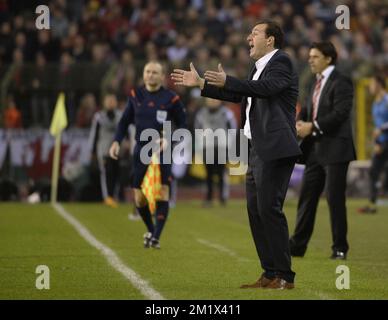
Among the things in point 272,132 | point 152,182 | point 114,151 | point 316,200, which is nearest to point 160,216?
point 152,182

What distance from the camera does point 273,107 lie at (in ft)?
29.8

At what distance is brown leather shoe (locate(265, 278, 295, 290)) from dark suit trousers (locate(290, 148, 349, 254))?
2.92 m

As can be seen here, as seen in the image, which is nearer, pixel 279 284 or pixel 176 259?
pixel 279 284

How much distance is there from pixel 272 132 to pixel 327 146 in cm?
305

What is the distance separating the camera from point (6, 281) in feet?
31.5

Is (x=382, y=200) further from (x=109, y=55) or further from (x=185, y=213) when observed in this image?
(x=109, y=55)

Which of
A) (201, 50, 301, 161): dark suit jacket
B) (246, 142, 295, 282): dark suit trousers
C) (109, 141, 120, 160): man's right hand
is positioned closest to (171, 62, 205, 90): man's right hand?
(201, 50, 301, 161): dark suit jacket

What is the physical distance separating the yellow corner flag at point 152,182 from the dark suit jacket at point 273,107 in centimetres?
402

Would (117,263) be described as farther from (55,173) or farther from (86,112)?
(86,112)

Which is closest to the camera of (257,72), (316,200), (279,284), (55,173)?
(279,284)

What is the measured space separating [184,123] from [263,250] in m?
4.37

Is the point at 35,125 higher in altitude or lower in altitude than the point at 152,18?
lower

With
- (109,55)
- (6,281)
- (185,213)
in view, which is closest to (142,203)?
(6,281)

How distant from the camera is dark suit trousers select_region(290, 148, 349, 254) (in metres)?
11.9
